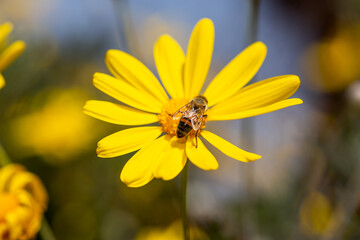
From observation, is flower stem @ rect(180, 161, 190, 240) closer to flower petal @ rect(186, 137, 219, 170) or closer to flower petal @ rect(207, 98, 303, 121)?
flower petal @ rect(186, 137, 219, 170)

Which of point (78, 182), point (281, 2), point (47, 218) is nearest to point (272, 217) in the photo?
point (78, 182)

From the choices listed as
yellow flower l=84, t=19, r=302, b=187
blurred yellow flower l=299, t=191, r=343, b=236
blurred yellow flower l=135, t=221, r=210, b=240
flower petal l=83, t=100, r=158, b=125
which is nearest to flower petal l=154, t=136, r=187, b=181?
yellow flower l=84, t=19, r=302, b=187

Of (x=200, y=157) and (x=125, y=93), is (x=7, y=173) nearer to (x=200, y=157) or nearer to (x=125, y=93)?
(x=125, y=93)

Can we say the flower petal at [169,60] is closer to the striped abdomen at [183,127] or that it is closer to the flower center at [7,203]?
the striped abdomen at [183,127]

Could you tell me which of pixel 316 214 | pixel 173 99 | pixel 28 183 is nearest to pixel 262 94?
pixel 173 99

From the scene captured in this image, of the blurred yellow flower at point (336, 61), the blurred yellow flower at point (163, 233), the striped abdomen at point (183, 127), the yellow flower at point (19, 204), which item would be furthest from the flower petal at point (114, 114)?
the blurred yellow flower at point (336, 61)

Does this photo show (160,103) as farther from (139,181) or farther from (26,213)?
(26,213)
